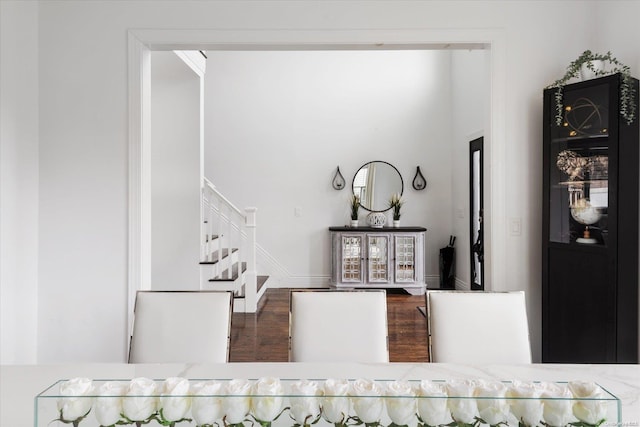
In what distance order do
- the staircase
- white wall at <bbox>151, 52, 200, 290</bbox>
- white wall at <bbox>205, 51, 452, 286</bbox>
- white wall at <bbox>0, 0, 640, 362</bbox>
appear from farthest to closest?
1. white wall at <bbox>205, 51, 452, 286</bbox>
2. the staircase
3. white wall at <bbox>151, 52, 200, 290</bbox>
4. white wall at <bbox>0, 0, 640, 362</bbox>

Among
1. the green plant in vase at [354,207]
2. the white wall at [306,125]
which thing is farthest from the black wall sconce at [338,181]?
the green plant in vase at [354,207]

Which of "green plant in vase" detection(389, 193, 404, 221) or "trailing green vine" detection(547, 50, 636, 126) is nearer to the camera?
"trailing green vine" detection(547, 50, 636, 126)

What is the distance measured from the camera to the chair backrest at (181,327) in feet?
6.02

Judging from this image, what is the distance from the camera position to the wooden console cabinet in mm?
6148

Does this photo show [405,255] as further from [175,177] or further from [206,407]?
[206,407]

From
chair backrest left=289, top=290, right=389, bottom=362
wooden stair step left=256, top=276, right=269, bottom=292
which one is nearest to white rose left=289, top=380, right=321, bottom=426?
chair backrest left=289, top=290, right=389, bottom=362

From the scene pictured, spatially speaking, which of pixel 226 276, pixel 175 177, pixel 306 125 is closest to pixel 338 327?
pixel 175 177

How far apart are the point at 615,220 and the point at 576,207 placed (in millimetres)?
272

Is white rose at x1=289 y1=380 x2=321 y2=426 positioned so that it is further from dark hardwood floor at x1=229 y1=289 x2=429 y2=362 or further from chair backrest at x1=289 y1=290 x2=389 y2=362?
dark hardwood floor at x1=229 y1=289 x2=429 y2=362

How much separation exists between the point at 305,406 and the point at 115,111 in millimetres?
2660

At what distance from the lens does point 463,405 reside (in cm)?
86

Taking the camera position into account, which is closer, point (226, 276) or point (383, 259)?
point (226, 276)

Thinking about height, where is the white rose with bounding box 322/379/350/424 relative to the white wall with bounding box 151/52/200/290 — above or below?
below

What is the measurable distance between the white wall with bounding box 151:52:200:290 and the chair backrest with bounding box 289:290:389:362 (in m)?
3.16
